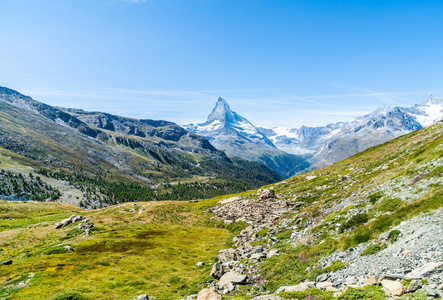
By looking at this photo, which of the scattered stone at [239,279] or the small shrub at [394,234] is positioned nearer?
the small shrub at [394,234]

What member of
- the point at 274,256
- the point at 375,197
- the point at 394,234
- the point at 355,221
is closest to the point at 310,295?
the point at 394,234

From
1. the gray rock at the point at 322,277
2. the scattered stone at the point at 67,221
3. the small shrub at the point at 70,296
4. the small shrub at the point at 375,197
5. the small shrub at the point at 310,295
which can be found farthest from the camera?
the scattered stone at the point at 67,221

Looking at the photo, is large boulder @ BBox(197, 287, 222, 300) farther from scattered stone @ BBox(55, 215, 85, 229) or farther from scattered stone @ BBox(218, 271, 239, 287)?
scattered stone @ BBox(55, 215, 85, 229)

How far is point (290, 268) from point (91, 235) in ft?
163

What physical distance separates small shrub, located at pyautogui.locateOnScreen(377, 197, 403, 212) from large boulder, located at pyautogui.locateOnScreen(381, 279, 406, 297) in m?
15.5

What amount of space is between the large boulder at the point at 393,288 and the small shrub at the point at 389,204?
1552 centimetres

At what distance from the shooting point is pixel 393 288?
13023 mm

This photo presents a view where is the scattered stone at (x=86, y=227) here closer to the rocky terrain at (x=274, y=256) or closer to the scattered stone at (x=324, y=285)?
the rocky terrain at (x=274, y=256)

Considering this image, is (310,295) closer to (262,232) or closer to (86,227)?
(262,232)

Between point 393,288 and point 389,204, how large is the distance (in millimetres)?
17687

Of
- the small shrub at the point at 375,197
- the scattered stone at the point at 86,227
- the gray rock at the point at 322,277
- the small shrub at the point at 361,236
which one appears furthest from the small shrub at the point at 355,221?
the scattered stone at the point at 86,227

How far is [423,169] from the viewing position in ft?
106

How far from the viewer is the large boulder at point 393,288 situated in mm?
12727

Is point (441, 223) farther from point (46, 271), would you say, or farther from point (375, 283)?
point (46, 271)
